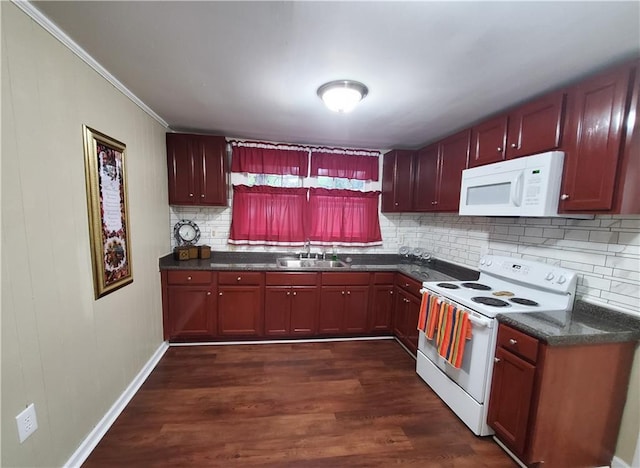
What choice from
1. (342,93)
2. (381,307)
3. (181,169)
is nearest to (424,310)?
(381,307)

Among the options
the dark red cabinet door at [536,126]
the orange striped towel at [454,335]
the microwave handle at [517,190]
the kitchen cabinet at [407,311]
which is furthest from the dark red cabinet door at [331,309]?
the dark red cabinet door at [536,126]

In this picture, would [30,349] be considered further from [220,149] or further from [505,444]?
[505,444]

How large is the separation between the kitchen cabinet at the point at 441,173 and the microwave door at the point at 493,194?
0.22 metres

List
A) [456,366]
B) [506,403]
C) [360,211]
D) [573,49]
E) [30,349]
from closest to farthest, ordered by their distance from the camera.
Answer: [30,349], [573,49], [506,403], [456,366], [360,211]

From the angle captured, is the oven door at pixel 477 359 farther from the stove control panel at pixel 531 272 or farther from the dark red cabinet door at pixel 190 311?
the dark red cabinet door at pixel 190 311

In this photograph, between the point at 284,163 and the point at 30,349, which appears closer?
the point at 30,349

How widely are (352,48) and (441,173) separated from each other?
1780 mm

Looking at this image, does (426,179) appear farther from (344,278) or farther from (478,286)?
(344,278)

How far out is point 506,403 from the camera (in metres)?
1.59

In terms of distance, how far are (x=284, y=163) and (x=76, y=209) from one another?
82.4 inches

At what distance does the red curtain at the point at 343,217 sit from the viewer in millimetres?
3338

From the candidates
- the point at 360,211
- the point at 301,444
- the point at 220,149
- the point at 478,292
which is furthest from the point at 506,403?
the point at 220,149

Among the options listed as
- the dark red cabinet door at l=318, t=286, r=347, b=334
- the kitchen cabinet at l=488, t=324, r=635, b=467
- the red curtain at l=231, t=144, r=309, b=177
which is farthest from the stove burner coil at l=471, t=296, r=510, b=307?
the red curtain at l=231, t=144, r=309, b=177

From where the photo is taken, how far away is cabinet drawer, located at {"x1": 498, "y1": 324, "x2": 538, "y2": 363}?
1442 millimetres
